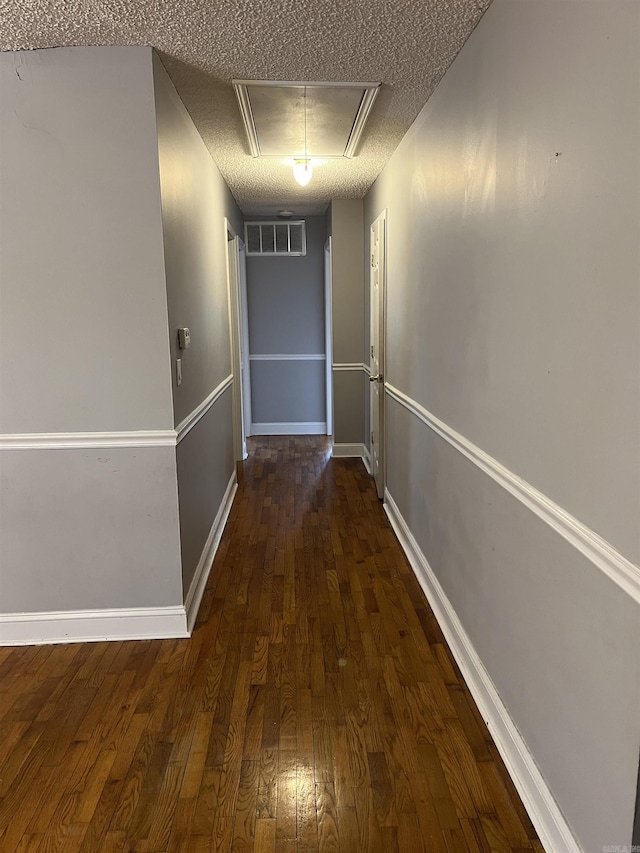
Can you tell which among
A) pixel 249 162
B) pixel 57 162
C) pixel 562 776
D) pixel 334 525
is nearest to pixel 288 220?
pixel 249 162

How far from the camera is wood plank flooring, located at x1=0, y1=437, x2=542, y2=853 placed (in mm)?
1559

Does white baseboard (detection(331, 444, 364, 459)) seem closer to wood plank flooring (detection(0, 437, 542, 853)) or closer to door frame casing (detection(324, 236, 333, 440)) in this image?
door frame casing (detection(324, 236, 333, 440))

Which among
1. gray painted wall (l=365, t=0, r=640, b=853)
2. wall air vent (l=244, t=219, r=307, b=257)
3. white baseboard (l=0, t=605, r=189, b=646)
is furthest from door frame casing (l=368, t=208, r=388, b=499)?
white baseboard (l=0, t=605, r=189, b=646)

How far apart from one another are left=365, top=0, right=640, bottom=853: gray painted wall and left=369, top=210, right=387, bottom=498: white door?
62.3 inches

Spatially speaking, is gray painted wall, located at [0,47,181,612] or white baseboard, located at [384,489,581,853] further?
gray painted wall, located at [0,47,181,612]

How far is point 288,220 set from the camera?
244 inches

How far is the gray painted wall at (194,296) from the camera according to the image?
2400 millimetres

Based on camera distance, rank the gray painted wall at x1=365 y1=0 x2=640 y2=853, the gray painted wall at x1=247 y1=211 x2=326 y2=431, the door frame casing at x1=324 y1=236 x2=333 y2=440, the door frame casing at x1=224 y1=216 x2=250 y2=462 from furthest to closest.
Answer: the gray painted wall at x1=247 y1=211 x2=326 y2=431 → the door frame casing at x1=324 y1=236 x2=333 y2=440 → the door frame casing at x1=224 y1=216 x2=250 y2=462 → the gray painted wall at x1=365 y1=0 x2=640 y2=853

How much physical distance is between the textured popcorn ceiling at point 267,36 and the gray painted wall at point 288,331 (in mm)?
3539

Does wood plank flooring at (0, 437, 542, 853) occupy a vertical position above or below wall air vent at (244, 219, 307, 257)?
below

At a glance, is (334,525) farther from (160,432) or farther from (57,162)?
(57,162)

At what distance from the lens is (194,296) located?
2.92 m

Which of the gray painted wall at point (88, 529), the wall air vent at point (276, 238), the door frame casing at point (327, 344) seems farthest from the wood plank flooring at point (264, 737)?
the wall air vent at point (276, 238)

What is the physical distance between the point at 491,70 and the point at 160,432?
5.65ft
